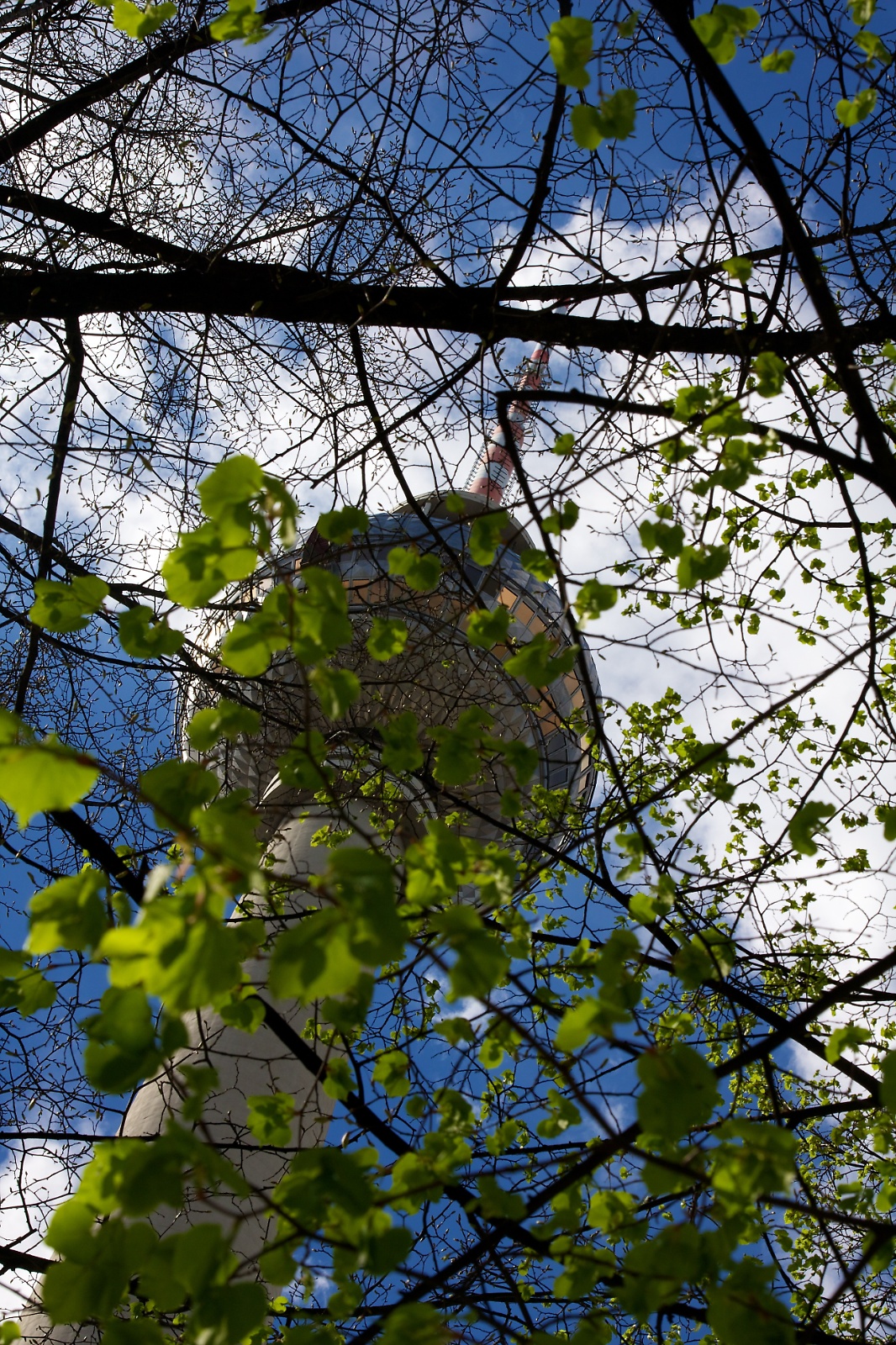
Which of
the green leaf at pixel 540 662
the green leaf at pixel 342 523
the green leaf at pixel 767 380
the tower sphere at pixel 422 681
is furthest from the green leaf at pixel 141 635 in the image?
the green leaf at pixel 767 380

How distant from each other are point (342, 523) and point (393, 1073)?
4.51 ft

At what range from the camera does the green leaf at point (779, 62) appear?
2738 millimetres

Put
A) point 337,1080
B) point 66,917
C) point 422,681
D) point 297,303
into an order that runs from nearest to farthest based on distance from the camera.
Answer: point 66,917 → point 337,1080 → point 297,303 → point 422,681

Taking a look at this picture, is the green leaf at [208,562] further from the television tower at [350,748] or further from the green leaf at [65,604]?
A: the television tower at [350,748]

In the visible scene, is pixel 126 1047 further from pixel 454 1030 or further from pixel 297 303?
pixel 297 303

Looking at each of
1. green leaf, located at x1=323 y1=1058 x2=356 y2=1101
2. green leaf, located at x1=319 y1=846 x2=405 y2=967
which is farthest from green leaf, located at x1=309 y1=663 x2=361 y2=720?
green leaf, located at x1=323 y1=1058 x2=356 y2=1101

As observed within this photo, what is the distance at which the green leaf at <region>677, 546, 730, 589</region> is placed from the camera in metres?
2.28

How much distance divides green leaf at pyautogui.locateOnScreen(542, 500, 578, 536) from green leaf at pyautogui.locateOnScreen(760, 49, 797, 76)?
1454mm

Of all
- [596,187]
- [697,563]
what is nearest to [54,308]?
[596,187]

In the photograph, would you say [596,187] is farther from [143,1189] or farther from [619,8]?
[143,1189]

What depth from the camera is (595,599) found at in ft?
7.78

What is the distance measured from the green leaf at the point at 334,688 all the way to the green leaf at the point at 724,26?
6.24 ft

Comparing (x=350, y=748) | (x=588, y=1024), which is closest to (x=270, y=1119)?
(x=588, y=1024)

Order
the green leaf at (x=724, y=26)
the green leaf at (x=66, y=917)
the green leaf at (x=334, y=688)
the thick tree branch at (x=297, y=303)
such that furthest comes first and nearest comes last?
the thick tree branch at (x=297, y=303), the green leaf at (x=724, y=26), the green leaf at (x=334, y=688), the green leaf at (x=66, y=917)
